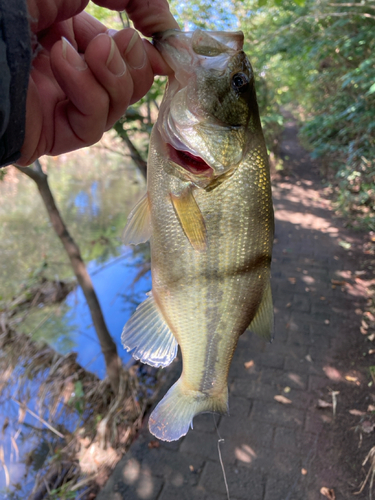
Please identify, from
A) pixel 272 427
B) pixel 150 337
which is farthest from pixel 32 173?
pixel 272 427

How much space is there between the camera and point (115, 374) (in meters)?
3.56

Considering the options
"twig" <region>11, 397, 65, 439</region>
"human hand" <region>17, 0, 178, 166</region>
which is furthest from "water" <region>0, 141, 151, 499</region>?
"human hand" <region>17, 0, 178, 166</region>

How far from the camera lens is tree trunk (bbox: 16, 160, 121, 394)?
299cm

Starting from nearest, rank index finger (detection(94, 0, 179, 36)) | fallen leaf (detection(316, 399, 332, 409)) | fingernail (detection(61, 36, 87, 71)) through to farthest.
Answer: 1. fingernail (detection(61, 36, 87, 71))
2. index finger (detection(94, 0, 179, 36))
3. fallen leaf (detection(316, 399, 332, 409))

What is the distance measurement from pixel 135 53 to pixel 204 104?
32 centimetres

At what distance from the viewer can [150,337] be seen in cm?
146

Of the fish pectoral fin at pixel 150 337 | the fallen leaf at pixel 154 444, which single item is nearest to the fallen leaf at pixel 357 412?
the fallen leaf at pixel 154 444

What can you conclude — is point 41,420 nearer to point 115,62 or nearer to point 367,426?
point 367,426

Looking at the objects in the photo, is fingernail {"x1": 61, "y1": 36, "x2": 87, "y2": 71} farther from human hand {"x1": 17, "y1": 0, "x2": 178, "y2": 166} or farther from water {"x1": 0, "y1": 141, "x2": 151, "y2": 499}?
water {"x1": 0, "y1": 141, "x2": 151, "y2": 499}

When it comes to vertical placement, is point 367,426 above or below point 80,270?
below

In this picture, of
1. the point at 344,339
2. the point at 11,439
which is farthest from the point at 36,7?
the point at 344,339

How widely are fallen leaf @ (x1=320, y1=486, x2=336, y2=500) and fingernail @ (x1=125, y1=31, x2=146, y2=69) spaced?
3557mm

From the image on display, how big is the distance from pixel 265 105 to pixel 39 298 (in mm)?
8221

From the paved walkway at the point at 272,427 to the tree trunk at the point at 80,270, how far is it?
785 millimetres
